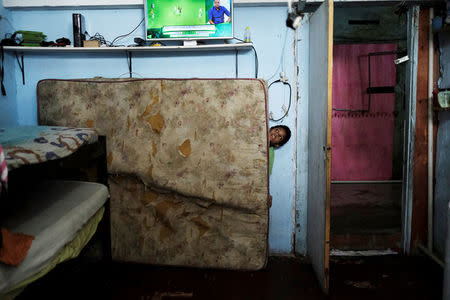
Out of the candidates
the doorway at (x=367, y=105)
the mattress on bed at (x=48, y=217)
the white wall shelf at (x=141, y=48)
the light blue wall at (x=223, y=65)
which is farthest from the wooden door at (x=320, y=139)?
the doorway at (x=367, y=105)

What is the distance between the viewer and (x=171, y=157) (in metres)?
2.79

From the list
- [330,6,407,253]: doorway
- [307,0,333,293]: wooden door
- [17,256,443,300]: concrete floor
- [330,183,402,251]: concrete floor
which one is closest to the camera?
[307,0,333,293]: wooden door

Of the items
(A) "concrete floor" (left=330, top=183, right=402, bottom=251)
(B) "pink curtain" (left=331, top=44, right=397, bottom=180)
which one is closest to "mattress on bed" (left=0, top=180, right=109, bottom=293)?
(A) "concrete floor" (left=330, top=183, right=402, bottom=251)

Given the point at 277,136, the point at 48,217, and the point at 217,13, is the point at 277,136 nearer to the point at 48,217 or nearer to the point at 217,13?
the point at 217,13

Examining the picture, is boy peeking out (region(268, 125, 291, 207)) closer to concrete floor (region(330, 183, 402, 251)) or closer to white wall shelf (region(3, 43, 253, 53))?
white wall shelf (region(3, 43, 253, 53))

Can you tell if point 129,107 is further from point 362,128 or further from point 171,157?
point 362,128

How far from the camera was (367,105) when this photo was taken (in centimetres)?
533

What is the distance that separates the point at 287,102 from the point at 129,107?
1.40 meters

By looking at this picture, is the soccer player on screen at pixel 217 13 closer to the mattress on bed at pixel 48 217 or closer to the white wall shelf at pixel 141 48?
the white wall shelf at pixel 141 48

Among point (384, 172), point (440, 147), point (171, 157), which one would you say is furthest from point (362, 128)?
point (171, 157)

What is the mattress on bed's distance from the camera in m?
1.34

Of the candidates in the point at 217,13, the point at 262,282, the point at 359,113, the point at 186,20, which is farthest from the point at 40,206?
the point at 359,113

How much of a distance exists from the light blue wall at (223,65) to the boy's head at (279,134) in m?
0.08

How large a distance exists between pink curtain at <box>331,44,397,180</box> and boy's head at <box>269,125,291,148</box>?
2.62 meters
